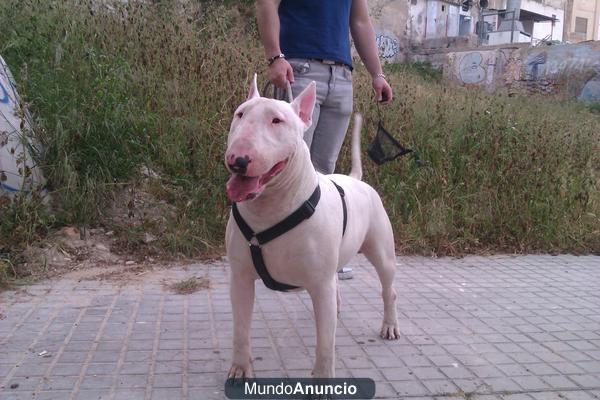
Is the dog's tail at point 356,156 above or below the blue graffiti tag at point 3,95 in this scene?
below

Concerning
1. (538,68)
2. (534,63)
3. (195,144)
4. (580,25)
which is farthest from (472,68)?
(580,25)

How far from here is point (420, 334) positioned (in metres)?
3.40

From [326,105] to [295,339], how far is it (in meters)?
1.54

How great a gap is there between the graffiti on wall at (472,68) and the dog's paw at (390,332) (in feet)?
64.3

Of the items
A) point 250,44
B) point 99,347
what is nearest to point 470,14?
point 250,44

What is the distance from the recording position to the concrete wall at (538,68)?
722 inches

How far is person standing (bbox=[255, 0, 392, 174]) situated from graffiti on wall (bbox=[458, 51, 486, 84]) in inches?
748

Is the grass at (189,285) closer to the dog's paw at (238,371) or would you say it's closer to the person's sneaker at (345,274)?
the person's sneaker at (345,274)

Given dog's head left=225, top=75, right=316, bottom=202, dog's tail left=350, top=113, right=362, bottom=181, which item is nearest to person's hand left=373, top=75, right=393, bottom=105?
dog's tail left=350, top=113, right=362, bottom=181

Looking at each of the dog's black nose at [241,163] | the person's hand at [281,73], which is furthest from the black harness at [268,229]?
the person's hand at [281,73]

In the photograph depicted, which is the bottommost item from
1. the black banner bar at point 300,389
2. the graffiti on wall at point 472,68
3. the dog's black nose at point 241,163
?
the black banner bar at point 300,389

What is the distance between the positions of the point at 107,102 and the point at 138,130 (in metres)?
0.37

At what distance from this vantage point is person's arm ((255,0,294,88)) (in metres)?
3.16

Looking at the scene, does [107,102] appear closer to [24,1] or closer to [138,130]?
[138,130]
